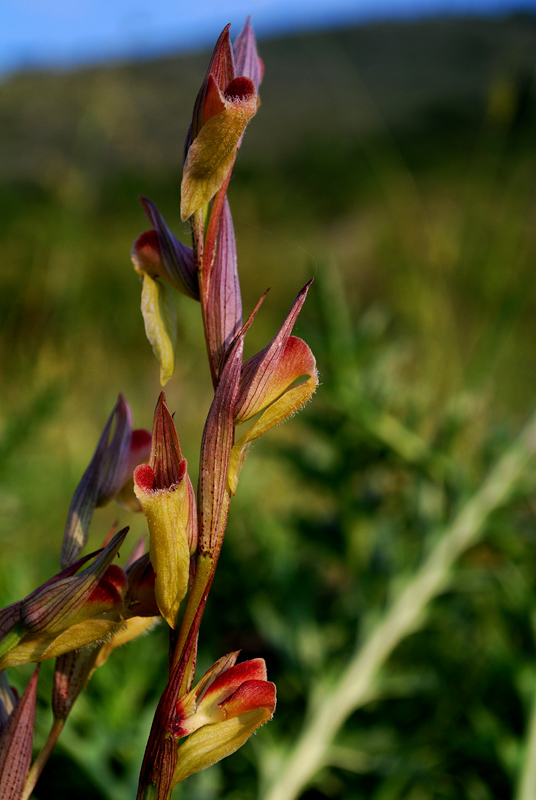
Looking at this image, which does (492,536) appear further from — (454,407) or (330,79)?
(330,79)

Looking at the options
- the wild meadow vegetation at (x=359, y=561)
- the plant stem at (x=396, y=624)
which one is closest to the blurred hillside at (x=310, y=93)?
the wild meadow vegetation at (x=359, y=561)

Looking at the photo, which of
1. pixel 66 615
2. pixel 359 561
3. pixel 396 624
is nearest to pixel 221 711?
pixel 66 615

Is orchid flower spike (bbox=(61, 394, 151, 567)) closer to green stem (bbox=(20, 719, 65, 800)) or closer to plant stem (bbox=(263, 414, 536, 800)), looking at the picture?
green stem (bbox=(20, 719, 65, 800))

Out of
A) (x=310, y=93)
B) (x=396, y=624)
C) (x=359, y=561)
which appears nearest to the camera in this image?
(x=396, y=624)

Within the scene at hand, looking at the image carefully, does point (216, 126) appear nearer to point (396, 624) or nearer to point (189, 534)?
point (189, 534)

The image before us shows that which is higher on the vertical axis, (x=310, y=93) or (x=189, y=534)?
(x=310, y=93)
